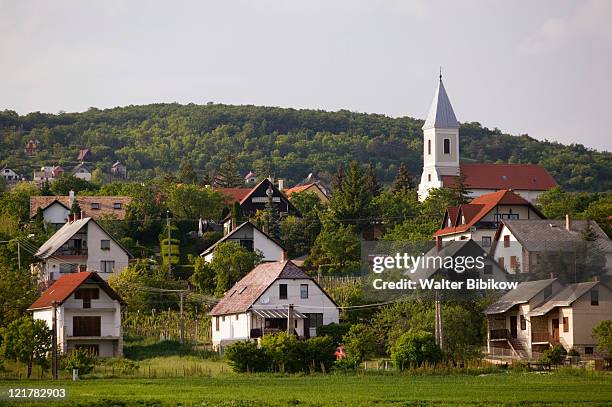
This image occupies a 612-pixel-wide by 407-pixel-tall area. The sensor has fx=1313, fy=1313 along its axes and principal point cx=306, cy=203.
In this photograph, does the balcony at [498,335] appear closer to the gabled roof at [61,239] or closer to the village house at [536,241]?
the village house at [536,241]

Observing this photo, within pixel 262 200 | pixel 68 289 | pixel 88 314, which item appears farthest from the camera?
pixel 262 200

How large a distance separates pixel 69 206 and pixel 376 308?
37.0 m

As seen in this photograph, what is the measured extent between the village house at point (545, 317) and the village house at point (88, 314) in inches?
719

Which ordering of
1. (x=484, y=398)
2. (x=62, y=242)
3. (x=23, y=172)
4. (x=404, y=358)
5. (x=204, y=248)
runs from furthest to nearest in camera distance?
1. (x=23, y=172)
2. (x=204, y=248)
3. (x=62, y=242)
4. (x=404, y=358)
5. (x=484, y=398)

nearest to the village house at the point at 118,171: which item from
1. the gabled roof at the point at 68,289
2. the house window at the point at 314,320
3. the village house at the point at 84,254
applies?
the village house at the point at 84,254

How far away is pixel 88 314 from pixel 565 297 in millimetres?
23058

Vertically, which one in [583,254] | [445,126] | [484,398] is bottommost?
[484,398]

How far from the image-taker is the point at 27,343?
51.9 m

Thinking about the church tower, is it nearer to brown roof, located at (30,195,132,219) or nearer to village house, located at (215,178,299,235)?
village house, located at (215,178,299,235)

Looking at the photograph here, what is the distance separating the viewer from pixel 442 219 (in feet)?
304

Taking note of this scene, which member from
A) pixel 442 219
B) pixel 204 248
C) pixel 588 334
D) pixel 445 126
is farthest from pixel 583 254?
pixel 445 126

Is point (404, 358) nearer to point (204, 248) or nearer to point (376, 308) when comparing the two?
point (376, 308)

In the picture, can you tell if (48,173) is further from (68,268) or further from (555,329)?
(555,329)

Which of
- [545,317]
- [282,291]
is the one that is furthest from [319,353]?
[545,317]
